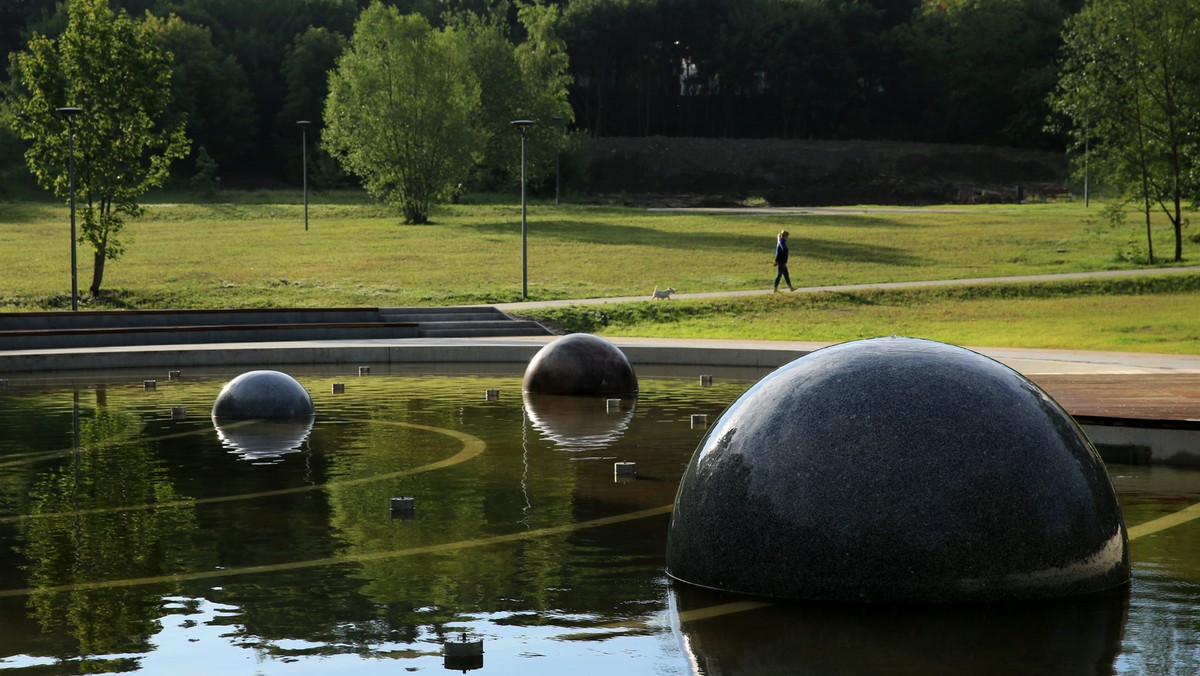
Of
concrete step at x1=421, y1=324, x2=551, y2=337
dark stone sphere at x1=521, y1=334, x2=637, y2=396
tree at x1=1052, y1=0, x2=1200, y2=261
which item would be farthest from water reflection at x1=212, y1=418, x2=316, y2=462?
tree at x1=1052, y1=0, x2=1200, y2=261

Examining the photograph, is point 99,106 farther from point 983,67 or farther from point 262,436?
point 983,67

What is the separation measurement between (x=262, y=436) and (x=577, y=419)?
12.5 feet

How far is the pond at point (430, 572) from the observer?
718 cm

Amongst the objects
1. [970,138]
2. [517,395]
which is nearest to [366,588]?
[517,395]

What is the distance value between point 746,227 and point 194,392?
40378 millimetres

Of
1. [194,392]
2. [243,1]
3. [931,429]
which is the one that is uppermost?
[243,1]

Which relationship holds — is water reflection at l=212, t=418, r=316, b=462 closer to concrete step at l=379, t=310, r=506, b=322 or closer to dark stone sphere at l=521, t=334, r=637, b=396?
dark stone sphere at l=521, t=334, r=637, b=396

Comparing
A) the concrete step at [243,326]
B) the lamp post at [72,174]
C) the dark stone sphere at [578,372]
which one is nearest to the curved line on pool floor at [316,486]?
the dark stone sphere at [578,372]

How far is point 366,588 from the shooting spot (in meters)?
8.73

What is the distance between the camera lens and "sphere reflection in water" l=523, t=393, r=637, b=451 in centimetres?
1542

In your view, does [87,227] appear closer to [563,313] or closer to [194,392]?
[563,313]

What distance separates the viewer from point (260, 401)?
56.0 ft

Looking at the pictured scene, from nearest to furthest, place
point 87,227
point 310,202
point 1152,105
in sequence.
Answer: point 87,227, point 1152,105, point 310,202

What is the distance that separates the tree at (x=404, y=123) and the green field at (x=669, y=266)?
221cm
